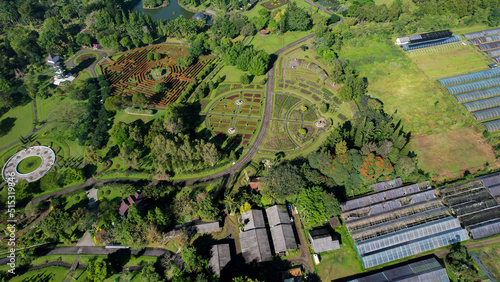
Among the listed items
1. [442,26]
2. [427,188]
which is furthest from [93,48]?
[442,26]

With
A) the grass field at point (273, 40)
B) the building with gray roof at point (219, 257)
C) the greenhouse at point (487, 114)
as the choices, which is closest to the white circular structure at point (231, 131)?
the building with gray roof at point (219, 257)

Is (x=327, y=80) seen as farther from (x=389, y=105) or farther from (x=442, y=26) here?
(x=442, y=26)

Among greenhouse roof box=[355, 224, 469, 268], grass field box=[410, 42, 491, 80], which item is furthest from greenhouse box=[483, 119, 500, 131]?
greenhouse roof box=[355, 224, 469, 268]

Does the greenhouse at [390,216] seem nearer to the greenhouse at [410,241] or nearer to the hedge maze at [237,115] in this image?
the greenhouse at [410,241]

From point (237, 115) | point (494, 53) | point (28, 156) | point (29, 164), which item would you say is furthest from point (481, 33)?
point (28, 156)

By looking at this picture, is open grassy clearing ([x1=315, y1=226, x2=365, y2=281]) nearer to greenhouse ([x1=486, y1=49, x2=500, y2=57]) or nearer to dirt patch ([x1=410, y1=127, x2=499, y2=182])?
dirt patch ([x1=410, y1=127, x2=499, y2=182])

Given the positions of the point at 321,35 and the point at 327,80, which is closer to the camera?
the point at 327,80

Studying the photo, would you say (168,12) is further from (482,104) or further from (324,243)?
(482,104)
